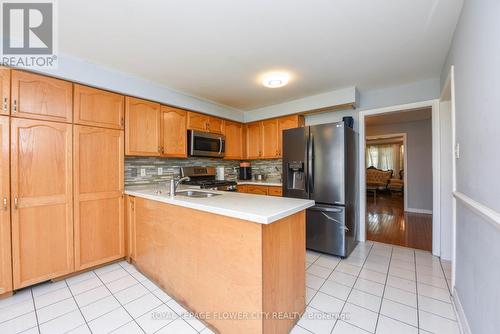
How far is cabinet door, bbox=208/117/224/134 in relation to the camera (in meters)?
3.65

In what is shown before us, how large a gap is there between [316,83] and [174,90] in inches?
77.8

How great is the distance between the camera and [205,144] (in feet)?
11.4

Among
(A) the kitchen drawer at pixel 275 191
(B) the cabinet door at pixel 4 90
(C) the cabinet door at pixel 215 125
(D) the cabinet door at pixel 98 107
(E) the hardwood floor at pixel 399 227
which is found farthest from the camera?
(C) the cabinet door at pixel 215 125

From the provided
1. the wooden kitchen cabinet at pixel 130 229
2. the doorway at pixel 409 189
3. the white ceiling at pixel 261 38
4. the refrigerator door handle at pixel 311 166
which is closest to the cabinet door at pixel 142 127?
the white ceiling at pixel 261 38

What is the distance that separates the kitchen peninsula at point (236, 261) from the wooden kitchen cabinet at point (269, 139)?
7.58ft

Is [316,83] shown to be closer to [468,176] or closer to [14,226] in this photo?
[468,176]

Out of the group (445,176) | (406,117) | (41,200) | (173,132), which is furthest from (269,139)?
(406,117)

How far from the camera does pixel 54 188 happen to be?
6.95 feet

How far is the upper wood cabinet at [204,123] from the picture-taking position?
11.0 ft

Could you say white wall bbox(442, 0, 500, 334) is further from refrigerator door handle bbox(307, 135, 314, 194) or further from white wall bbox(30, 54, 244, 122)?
white wall bbox(30, 54, 244, 122)

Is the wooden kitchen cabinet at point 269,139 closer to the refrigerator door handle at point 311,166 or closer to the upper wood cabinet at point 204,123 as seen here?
the upper wood cabinet at point 204,123

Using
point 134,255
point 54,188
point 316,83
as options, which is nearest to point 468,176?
point 316,83

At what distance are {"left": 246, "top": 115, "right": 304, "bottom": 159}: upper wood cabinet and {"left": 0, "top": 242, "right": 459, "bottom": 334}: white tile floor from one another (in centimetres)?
208

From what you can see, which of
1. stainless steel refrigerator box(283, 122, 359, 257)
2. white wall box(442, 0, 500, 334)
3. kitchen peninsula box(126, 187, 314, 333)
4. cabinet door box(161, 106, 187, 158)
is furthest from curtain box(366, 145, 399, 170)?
kitchen peninsula box(126, 187, 314, 333)
